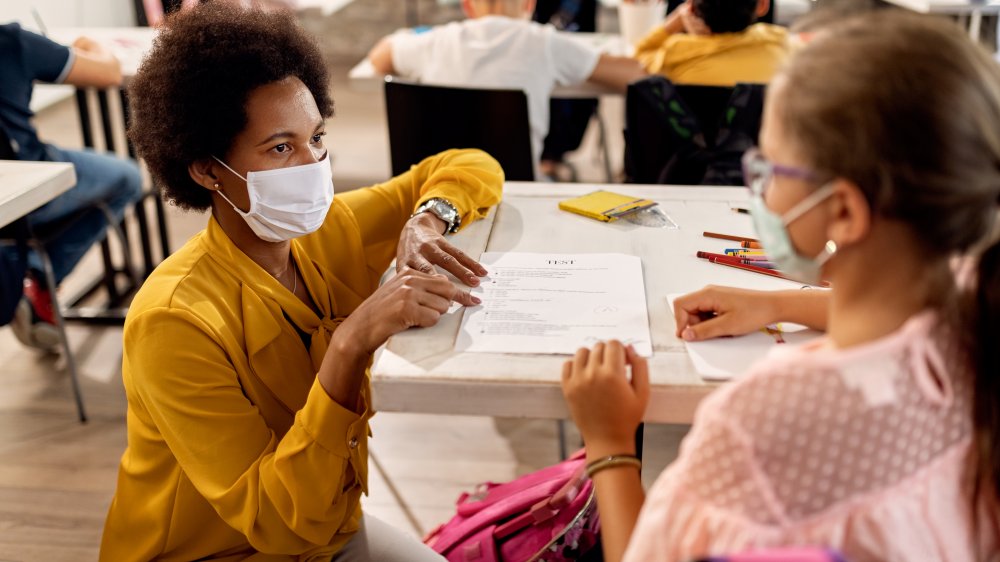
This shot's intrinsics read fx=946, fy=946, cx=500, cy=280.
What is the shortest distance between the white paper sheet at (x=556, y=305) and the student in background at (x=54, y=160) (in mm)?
1632

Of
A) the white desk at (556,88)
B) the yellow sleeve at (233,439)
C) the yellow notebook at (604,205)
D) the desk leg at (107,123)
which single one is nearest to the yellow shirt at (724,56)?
the white desk at (556,88)

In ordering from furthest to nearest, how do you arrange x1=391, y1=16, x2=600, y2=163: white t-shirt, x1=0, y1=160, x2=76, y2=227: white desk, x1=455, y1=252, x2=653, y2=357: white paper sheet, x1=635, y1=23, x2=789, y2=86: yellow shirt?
x1=391, y1=16, x2=600, y2=163: white t-shirt, x1=635, y1=23, x2=789, y2=86: yellow shirt, x1=0, y1=160, x2=76, y2=227: white desk, x1=455, y1=252, x2=653, y2=357: white paper sheet

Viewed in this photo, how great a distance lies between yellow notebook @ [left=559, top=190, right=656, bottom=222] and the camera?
1.41 metres

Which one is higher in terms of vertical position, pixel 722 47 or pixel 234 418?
pixel 722 47

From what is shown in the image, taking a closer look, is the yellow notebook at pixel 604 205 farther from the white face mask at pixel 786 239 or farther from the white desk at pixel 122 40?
the white desk at pixel 122 40

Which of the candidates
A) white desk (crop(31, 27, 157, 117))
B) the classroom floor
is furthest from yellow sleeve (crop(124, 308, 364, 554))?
white desk (crop(31, 27, 157, 117))

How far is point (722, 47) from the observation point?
2457 millimetres

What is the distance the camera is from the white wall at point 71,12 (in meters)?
5.06

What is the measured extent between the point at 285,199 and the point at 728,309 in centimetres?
60

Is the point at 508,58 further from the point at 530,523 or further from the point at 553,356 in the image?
the point at 553,356

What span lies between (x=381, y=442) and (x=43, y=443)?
2.71ft

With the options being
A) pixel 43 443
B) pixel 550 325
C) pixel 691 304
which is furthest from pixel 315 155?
pixel 43 443

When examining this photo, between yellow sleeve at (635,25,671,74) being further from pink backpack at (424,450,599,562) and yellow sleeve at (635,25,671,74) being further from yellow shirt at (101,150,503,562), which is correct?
pink backpack at (424,450,599,562)

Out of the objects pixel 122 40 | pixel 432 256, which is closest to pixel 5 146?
pixel 122 40
